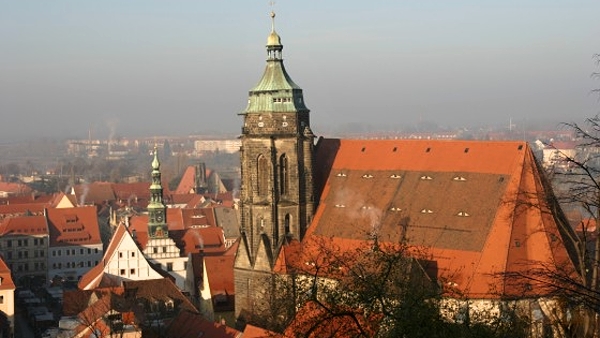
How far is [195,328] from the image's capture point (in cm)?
4450

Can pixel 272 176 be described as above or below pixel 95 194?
above

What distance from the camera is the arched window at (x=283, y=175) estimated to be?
4950 centimetres

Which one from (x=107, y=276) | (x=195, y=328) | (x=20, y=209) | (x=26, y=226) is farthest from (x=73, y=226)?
(x=195, y=328)

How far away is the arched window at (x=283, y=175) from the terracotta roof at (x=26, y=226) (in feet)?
157

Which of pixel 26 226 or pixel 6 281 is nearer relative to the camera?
pixel 6 281

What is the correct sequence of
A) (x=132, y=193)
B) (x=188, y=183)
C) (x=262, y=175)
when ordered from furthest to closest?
1. (x=188, y=183)
2. (x=132, y=193)
3. (x=262, y=175)

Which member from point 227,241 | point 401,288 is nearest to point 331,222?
point 401,288

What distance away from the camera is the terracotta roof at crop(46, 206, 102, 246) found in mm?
91500

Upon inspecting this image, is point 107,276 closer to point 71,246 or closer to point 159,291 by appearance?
point 159,291

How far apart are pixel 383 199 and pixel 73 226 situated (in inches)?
2132

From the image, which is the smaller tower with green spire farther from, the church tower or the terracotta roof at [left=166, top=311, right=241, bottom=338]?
the terracotta roof at [left=166, top=311, right=241, bottom=338]

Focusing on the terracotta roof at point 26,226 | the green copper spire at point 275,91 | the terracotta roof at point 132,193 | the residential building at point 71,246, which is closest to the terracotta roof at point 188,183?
the terracotta roof at point 132,193

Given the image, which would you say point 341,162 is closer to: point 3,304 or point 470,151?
point 470,151

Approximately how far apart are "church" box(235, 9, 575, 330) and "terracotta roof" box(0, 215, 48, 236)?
4552 centimetres
